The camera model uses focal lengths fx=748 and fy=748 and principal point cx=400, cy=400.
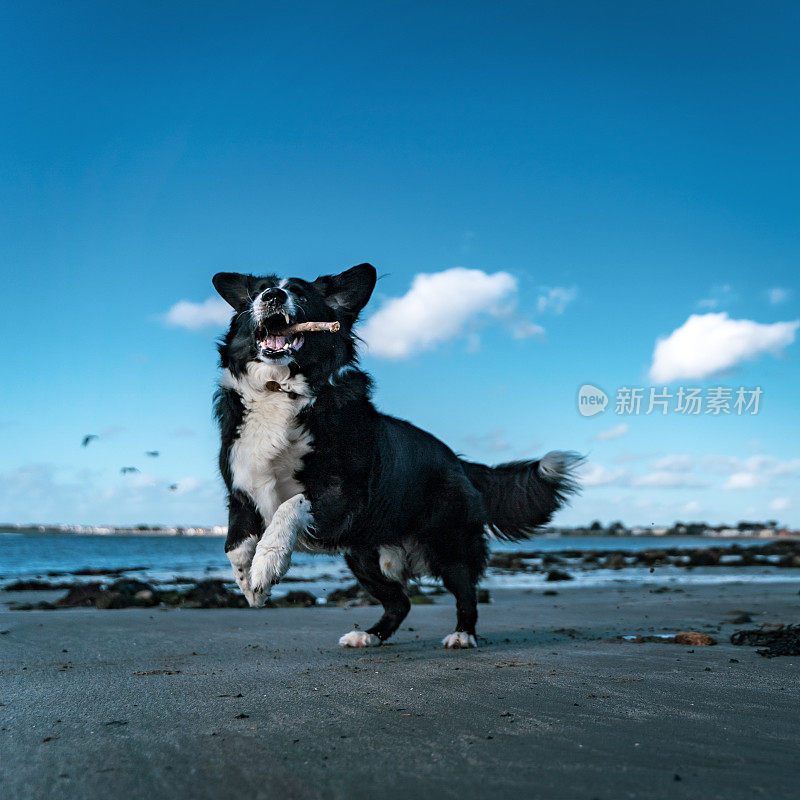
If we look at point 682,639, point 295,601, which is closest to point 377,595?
point 682,639

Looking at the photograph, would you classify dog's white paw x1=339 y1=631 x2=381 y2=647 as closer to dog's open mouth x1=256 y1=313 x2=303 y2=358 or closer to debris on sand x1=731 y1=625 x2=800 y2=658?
dog's open mouth x1=256 y1=313 x2=303 y2=358

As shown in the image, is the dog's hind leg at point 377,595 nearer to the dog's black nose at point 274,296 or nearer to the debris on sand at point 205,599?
the dog's black nose at point 274,296

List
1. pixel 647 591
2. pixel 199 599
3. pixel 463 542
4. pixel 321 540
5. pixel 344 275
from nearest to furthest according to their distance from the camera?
pixel 321 540
pixel 344 275
pixel 463 542
pixel 199 599
pixel 647 591

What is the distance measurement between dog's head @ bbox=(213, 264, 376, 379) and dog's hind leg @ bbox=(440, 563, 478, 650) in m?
1.92

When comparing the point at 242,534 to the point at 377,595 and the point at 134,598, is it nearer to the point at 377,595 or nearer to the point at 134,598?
the point at 377,595

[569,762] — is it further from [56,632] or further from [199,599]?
[199,599]

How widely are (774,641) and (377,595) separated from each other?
2840mm

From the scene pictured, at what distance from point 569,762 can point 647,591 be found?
10.8 m

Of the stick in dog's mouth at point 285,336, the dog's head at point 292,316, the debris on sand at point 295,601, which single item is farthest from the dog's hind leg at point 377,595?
the debris on sand at point 295,601

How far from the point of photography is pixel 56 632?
235 inches

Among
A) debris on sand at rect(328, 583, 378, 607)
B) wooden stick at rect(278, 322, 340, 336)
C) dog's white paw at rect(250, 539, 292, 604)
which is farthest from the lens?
debris on sand at rect(328, 583, 378, 607)

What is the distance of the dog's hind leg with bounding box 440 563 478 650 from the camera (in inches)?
216

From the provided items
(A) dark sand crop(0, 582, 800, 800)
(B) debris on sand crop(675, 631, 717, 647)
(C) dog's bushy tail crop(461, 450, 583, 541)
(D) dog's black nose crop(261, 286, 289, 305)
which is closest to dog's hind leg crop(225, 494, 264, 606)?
(A) dark sand crop(0, 582, 800, 800)

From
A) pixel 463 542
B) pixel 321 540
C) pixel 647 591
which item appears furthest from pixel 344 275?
pixel 647 591
